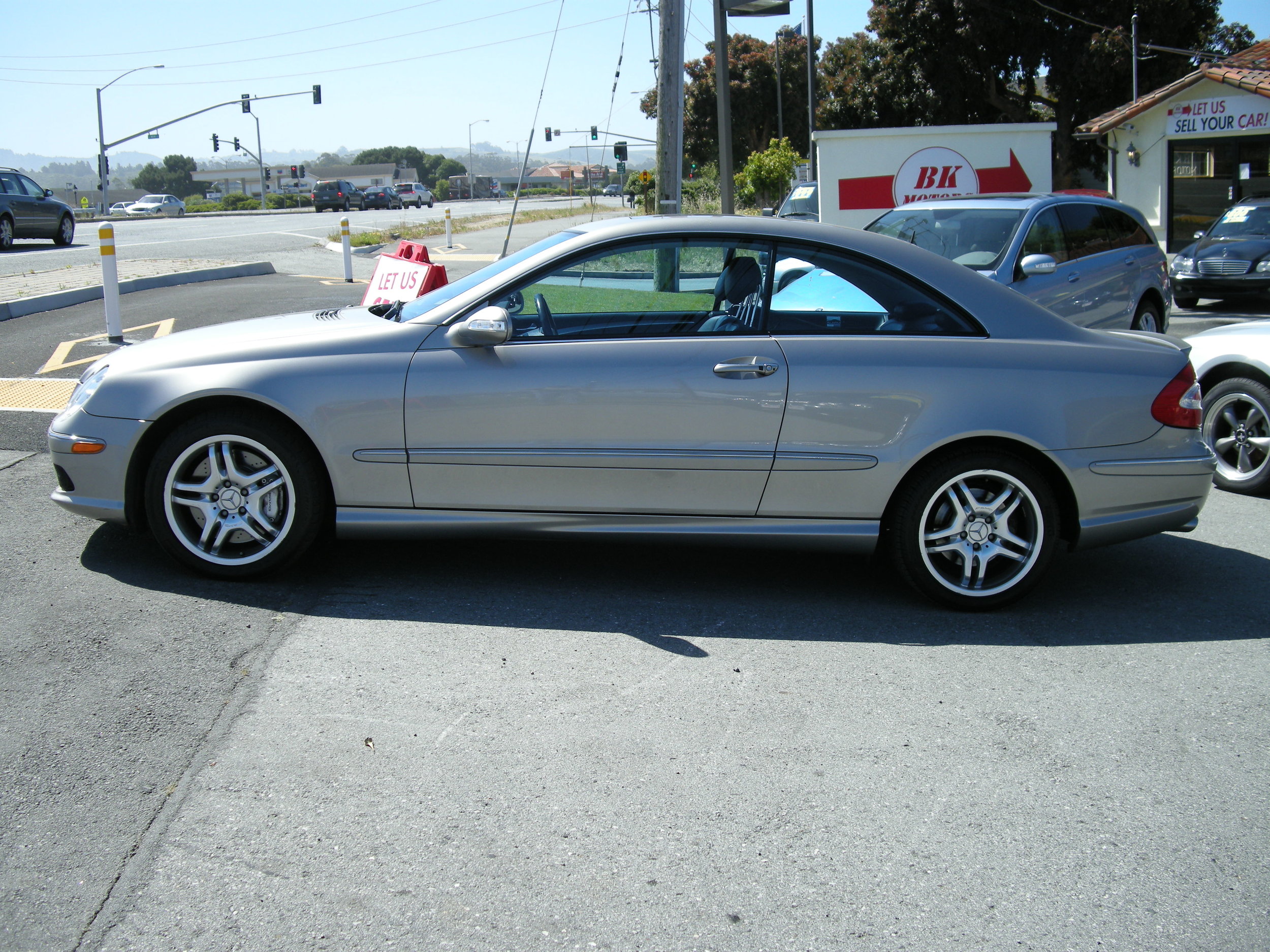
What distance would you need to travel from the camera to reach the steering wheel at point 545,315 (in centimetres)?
444

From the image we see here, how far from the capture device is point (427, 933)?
241 cm

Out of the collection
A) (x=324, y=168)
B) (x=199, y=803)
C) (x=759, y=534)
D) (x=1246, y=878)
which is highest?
(x=324, y=168)

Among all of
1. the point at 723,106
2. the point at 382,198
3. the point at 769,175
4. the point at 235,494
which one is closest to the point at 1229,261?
the point at 723,106

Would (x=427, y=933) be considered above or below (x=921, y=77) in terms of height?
below

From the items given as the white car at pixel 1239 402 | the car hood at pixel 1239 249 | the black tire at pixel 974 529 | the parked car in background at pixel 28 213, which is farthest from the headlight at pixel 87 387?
the parked car in background at pixel 28 213

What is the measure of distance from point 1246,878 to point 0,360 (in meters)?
9.37

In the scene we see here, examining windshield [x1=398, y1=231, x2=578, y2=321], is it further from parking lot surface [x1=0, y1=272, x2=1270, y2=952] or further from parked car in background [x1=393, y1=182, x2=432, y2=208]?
parked car in background [x1=393, y1=182, x2=432, y2=208]

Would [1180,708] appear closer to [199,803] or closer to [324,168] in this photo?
[199,803]

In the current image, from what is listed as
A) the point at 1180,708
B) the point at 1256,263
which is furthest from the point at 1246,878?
the point at 1256,263

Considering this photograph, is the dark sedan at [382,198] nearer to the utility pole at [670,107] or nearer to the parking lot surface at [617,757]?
the utility pole at [670,107]

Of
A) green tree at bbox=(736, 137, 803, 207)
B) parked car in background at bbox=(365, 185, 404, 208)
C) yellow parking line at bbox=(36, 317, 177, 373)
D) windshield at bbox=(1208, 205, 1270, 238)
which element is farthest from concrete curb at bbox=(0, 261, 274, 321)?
parked car in background at bbox=(365, 185, 404, 208)

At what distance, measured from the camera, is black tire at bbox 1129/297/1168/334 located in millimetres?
9633

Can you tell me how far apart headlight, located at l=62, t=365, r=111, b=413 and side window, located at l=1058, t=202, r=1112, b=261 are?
732cm

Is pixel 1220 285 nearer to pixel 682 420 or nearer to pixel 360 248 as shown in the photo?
pixel 682 420
